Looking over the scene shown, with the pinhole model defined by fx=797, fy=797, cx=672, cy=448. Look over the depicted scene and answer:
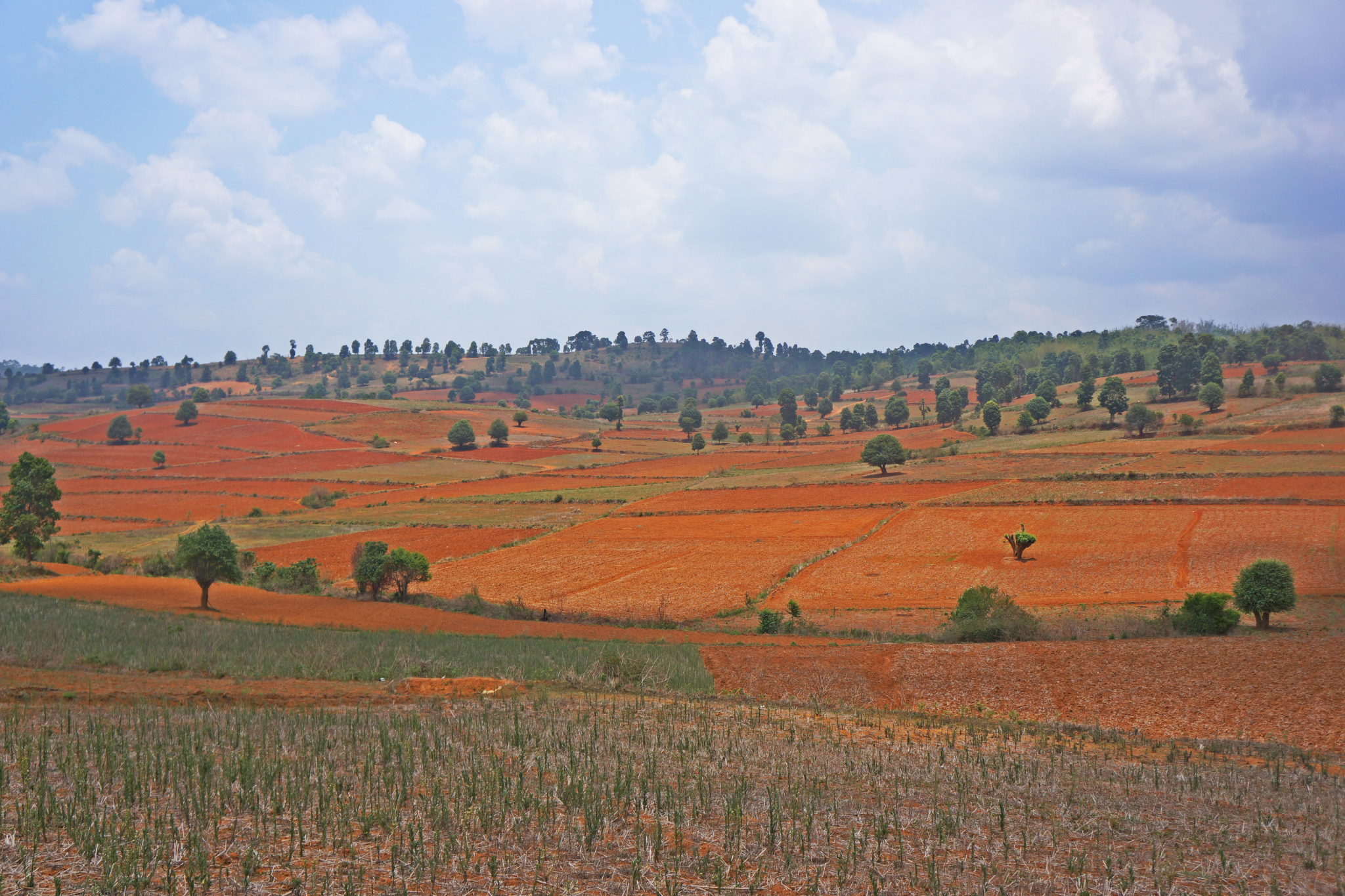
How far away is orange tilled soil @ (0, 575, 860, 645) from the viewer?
2988 cm

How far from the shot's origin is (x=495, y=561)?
162 ft

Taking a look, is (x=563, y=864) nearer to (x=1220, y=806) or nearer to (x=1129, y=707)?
(x=1220, y=806)

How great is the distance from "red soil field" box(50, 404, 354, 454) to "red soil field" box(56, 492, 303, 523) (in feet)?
107

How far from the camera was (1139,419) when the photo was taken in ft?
310

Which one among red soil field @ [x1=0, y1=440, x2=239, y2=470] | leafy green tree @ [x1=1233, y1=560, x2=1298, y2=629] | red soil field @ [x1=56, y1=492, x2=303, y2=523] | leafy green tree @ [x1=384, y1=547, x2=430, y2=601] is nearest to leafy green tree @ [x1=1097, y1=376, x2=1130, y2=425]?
leafy green tree @ [x1=1233, y1=560, x2=1298, y2=629]

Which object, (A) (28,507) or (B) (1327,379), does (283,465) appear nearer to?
(A) (28,507)

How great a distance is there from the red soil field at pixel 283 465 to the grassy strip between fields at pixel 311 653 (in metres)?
72.1

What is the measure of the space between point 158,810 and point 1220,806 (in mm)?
12567

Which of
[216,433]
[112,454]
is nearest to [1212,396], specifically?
[216,433]

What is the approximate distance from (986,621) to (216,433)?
127693 mm

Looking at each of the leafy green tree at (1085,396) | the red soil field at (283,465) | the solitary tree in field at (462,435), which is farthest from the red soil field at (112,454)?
the leafy green tree at (1085,396)

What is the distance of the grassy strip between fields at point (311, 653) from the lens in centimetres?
1938

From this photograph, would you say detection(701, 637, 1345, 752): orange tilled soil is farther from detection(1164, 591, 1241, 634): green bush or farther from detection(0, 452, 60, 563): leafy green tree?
detection(0, 452, 60, 563): leafy green tree

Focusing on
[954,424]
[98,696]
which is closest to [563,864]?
[98,696]
